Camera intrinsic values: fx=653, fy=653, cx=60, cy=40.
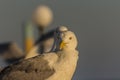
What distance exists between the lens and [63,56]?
208 inches

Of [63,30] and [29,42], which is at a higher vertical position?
[63,30]

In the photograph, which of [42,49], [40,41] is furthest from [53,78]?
[40,41]

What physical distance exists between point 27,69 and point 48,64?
20 centimetres

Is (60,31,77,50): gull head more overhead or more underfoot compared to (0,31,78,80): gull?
more overhead

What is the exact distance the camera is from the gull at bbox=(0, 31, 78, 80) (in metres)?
5.23

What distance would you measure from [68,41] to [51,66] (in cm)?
25

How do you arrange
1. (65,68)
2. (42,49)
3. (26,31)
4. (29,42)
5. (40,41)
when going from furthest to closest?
(26,31) < (29,42) < (40,41) < (42,49) < (65,68)

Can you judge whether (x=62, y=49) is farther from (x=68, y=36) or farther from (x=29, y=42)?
(x=29, y=42)

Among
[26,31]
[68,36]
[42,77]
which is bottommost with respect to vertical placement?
[26,31]

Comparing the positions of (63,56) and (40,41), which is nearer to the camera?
(63,56)

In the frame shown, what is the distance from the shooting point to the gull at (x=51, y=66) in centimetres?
523

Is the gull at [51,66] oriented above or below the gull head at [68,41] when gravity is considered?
below

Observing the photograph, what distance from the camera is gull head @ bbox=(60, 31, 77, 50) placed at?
531cm

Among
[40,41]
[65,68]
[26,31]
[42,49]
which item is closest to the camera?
[65,68]
